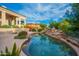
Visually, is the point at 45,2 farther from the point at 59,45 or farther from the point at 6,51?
the point at 6,51

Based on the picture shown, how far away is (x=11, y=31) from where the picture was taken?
1325mm

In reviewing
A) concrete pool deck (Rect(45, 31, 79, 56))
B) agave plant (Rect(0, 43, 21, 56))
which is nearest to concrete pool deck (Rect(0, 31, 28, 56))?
agave plant (Rect(0, 43, 21, 56))

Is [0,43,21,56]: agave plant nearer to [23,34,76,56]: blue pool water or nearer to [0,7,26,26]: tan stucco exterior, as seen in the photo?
[23,34,76,56]: blue pool water

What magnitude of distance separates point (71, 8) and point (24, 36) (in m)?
0.45

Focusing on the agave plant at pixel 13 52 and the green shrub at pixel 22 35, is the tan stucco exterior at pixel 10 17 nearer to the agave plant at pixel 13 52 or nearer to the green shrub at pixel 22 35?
the green shrub at pixel 22 35

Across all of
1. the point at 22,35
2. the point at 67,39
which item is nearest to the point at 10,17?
the point at 22,35

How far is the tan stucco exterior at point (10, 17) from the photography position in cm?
133

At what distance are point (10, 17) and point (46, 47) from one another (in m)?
0.38

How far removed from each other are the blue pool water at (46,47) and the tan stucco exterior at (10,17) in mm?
187

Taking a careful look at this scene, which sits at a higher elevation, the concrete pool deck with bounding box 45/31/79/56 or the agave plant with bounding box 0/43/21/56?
the concrete pool deck with bounding box 45/31/79/56

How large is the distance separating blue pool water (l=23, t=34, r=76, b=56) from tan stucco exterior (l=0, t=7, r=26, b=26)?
19 cm

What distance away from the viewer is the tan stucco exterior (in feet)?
4.36

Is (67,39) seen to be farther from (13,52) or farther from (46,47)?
(13,52)


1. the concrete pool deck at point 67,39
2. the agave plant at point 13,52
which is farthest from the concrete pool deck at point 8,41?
the concrete pool deck at point 67,39
